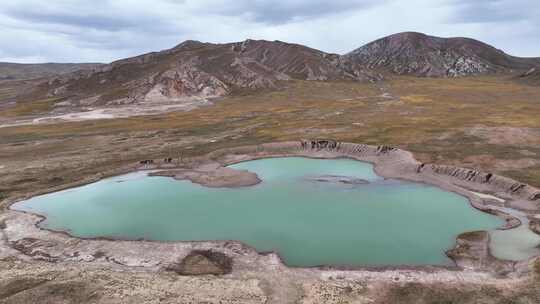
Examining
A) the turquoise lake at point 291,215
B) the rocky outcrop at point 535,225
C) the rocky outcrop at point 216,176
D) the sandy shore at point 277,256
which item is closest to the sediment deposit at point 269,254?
the sandy shore at point 277,256

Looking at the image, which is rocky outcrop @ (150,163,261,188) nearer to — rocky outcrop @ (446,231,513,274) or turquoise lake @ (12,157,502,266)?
turquoise lake @ (12,157,502,266)

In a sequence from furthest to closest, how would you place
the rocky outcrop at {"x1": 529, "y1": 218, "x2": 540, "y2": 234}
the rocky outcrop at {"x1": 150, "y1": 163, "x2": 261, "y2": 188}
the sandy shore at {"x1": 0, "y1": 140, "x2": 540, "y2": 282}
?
the rocky outcrop at {"x1": 150, "y1": 163, "x2": 261, "y2": 188}
the rocky outcrop at {"x1": 529, "y1": 218, "x2": 540, "y2": 234}
the sandy shore at {"x1": 0, "y1": 140, "x2": 540, "y2": 282}

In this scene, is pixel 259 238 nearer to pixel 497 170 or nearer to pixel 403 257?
pixel 403 257

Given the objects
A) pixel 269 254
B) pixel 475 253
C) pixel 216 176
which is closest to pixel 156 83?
pixel 216 176

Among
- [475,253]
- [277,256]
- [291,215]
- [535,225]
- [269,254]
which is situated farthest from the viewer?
[291,215]

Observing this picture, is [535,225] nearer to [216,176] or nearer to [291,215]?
[291,215]

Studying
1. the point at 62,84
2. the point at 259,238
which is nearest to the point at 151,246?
the point at 259,238

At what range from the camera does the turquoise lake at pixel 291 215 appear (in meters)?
29.4

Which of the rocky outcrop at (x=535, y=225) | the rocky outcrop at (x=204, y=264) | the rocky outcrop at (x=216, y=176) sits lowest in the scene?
the rocky outcrop at (x=204, y=264)

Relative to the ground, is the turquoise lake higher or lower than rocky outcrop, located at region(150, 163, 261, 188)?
lower

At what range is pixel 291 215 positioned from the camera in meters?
36.5

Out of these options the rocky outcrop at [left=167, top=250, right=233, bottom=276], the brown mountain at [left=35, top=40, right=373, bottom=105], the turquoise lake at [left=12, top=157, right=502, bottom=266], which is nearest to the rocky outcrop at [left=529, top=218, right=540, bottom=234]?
the turquoise lake at [left=12, top=157, right=502, bottom=266]

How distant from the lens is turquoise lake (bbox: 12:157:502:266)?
29.4 meters

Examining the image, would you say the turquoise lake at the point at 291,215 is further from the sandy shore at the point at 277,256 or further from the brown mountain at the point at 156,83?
Answer: the brown mountain at the point at 156,83
